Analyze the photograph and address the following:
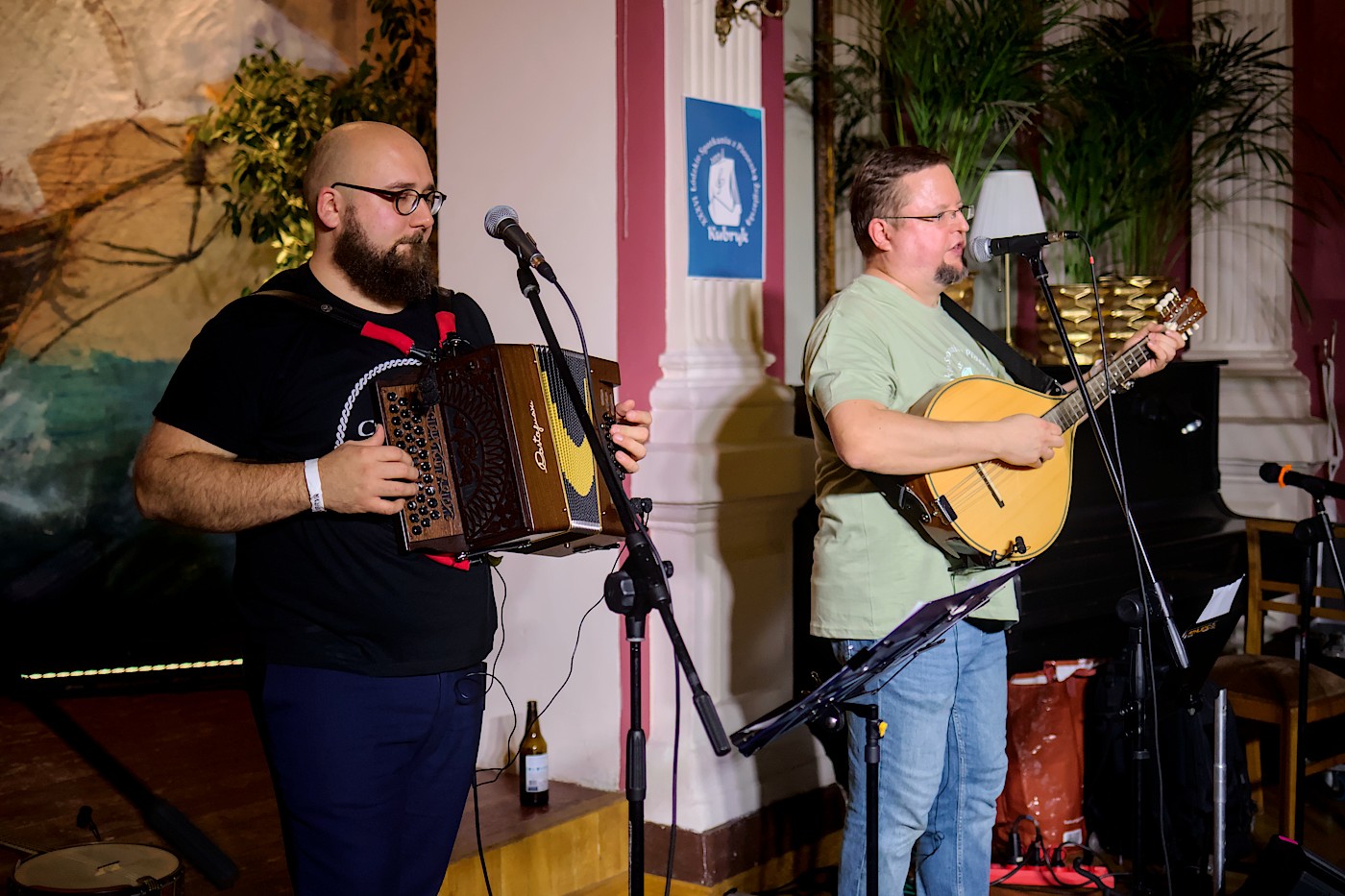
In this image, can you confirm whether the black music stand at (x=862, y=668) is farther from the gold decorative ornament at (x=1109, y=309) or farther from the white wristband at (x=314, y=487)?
the gold decorative ornament at (x=1109, y=309)

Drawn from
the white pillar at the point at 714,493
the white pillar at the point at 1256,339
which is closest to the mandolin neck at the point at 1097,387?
the white pillar at the point at 714,493

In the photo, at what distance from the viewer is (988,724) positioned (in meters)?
2.66

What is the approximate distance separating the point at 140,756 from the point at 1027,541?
3124 millimetres

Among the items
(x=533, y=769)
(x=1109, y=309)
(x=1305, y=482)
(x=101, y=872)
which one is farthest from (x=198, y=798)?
(x=1109, y=309)

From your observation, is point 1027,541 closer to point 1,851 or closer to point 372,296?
point 372,296

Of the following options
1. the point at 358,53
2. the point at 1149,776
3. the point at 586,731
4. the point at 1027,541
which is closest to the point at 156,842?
the point at 586,731

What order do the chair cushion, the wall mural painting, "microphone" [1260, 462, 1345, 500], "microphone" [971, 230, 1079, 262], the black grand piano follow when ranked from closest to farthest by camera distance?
1. "microphone" [971, 230, 1079, 262]
2. "microphone" [1260, 462, 1345, 500]
3. the black grand piano
4. the chair cushion
5. the wall mural painting

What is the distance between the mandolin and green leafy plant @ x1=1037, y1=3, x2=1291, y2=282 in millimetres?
1761

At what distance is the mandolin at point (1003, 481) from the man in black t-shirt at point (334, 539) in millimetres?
914

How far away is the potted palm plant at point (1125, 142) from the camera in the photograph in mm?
4434

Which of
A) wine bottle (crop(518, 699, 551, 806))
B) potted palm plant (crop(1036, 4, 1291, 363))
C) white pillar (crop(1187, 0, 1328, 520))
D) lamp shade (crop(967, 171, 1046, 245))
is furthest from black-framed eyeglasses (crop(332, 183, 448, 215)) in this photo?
white pillar (crop(1187, 0, 1328, 520))

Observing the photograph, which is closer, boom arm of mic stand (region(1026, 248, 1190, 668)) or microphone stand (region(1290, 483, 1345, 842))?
boom arm of mic stand (region(1026, 248, 1190, 668))

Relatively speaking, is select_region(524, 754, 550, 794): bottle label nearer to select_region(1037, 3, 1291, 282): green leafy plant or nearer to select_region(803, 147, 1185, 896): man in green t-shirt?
select_region(803, 147, 1185, 896): man in green t-shirt

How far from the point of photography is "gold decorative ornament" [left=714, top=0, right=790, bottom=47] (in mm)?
3572
